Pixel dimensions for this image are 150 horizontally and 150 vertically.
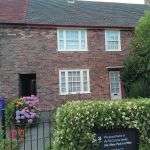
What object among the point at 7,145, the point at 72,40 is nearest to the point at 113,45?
the point at 72,40

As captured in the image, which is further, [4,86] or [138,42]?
[138,42]

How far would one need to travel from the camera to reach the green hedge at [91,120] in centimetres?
922

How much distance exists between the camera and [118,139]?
9.34 metres

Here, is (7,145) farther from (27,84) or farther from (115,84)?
(115,84)

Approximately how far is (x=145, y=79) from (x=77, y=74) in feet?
15.0

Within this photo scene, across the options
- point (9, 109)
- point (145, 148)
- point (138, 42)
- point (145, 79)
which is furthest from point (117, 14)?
point (145, 148)

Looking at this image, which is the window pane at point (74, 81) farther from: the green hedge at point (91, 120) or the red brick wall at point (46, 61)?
the green hedge at point (91, 120)

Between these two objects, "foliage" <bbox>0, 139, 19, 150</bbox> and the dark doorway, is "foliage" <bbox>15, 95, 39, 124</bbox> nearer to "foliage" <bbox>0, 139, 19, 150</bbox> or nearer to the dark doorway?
the dark doorway

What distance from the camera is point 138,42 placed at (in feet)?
103

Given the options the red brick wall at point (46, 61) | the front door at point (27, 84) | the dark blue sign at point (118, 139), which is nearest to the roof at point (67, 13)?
the red brick wall at point (46, 61)

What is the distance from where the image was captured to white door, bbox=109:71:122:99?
32.8 metres

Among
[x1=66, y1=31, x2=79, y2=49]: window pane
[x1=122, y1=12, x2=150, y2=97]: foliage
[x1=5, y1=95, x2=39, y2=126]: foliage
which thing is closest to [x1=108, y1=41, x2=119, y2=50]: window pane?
[x1=122, y1=12, x2=150, y2=97]: foliage

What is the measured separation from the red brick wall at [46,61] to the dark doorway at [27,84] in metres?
1.01

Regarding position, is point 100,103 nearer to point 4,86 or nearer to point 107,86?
point 4,86
